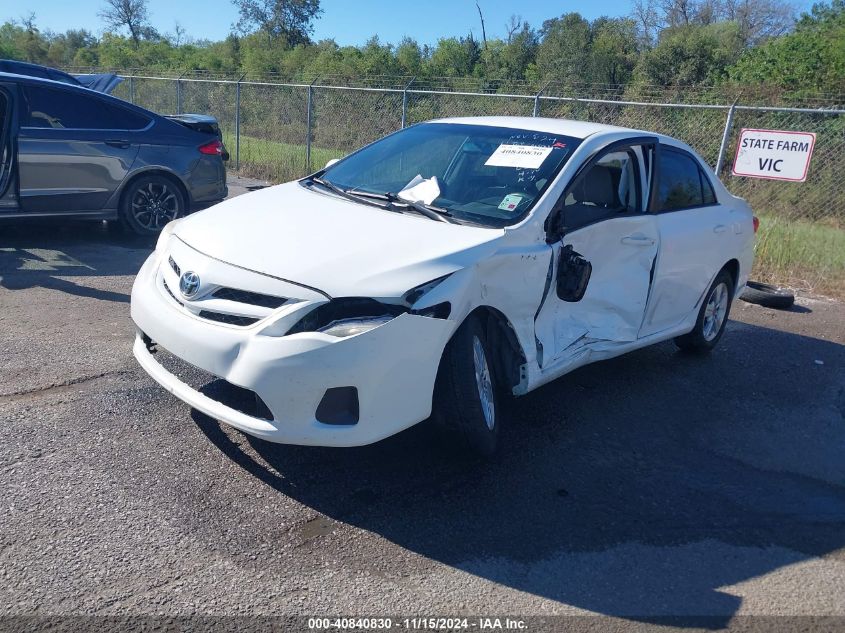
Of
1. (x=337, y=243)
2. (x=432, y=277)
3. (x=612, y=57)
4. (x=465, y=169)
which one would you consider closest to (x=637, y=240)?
Result: (x=465, y=169)

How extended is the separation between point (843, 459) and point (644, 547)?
1939 mm

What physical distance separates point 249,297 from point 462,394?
1.08 metres

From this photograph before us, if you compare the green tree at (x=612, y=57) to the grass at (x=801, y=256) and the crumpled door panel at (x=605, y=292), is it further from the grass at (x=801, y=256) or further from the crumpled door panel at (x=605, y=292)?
the crumpled door panel at (x=605, y=292)

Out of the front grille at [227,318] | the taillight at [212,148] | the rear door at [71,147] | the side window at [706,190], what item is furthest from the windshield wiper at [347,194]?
the taillight at [212,148]

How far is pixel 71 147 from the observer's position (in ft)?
25.6

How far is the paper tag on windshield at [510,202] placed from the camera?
4.34 meters

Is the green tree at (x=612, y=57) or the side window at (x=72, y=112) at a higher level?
the green tree at (x=612, y=57)

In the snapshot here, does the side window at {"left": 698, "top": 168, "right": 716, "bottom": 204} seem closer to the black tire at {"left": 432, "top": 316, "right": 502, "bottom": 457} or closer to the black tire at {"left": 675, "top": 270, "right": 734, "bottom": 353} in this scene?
the black tire at {"left": 675, "top": 270, "right": 734, "bottom": 353}

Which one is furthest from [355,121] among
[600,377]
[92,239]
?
[600,377]

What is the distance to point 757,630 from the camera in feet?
9.87

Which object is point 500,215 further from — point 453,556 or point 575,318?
point 453,556

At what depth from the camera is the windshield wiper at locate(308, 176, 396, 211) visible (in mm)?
4480

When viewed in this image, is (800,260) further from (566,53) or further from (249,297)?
(566,53)

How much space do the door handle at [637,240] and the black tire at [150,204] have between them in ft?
17.8
